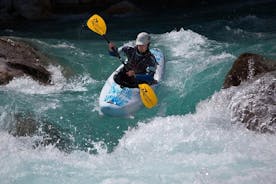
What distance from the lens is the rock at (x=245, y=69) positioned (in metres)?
6.58

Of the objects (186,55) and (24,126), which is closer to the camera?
(24,126)

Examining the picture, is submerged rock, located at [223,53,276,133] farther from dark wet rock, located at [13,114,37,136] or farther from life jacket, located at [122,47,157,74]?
dark wet rock, located at [13,114,37,136]

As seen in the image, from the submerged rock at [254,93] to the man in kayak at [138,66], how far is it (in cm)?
114

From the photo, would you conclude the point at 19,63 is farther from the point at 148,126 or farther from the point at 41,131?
the point at 148,126

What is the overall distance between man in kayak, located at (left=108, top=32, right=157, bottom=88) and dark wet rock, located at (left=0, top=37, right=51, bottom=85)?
1.73 m

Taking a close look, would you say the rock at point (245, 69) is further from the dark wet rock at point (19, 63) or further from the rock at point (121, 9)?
the rock at point (121, 9)

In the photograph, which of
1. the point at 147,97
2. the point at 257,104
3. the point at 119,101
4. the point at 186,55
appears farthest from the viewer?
the point at 186,55

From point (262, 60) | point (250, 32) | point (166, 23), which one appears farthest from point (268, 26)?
point (262, 60)

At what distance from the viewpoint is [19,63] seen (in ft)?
26.1

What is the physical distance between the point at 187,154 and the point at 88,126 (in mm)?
1775

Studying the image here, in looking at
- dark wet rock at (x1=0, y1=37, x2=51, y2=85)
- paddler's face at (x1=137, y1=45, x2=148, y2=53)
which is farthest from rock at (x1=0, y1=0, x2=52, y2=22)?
paddler's face at (x1=137, y1=45, x2=148, y2=53)

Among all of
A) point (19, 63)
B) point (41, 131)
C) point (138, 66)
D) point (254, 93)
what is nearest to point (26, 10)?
point (19, 63)

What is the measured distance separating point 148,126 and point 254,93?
148 centimetres

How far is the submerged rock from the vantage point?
5686 mm
